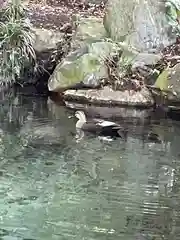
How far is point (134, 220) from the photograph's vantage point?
14.9 ft

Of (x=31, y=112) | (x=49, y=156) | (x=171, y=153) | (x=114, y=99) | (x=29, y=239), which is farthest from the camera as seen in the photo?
(x=114, y=99)

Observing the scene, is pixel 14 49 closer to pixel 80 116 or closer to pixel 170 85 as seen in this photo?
pixel 80 116

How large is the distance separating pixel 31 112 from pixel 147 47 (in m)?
2.49

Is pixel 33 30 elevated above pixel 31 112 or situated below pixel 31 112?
above

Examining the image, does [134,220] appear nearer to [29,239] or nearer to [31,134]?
[29,239]

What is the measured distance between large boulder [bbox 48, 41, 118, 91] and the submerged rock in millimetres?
136

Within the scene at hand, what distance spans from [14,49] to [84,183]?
163 inches

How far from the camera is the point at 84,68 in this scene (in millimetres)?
8883

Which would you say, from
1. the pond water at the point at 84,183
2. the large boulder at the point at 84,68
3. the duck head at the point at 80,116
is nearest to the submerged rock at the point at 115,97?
the large boulder at the point at 84,68

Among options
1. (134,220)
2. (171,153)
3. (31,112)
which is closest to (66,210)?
(134,220)

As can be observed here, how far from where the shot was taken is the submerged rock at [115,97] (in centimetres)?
864

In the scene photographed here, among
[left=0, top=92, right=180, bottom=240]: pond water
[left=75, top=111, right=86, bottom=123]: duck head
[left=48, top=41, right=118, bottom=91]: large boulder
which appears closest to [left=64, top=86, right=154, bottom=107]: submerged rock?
[left=48, top=41, right=118, bottom=91]: large boulder

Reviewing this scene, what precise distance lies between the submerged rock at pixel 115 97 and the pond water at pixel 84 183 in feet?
3.18

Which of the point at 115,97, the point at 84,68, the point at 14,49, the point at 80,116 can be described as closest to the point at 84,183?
the point at 80,116
